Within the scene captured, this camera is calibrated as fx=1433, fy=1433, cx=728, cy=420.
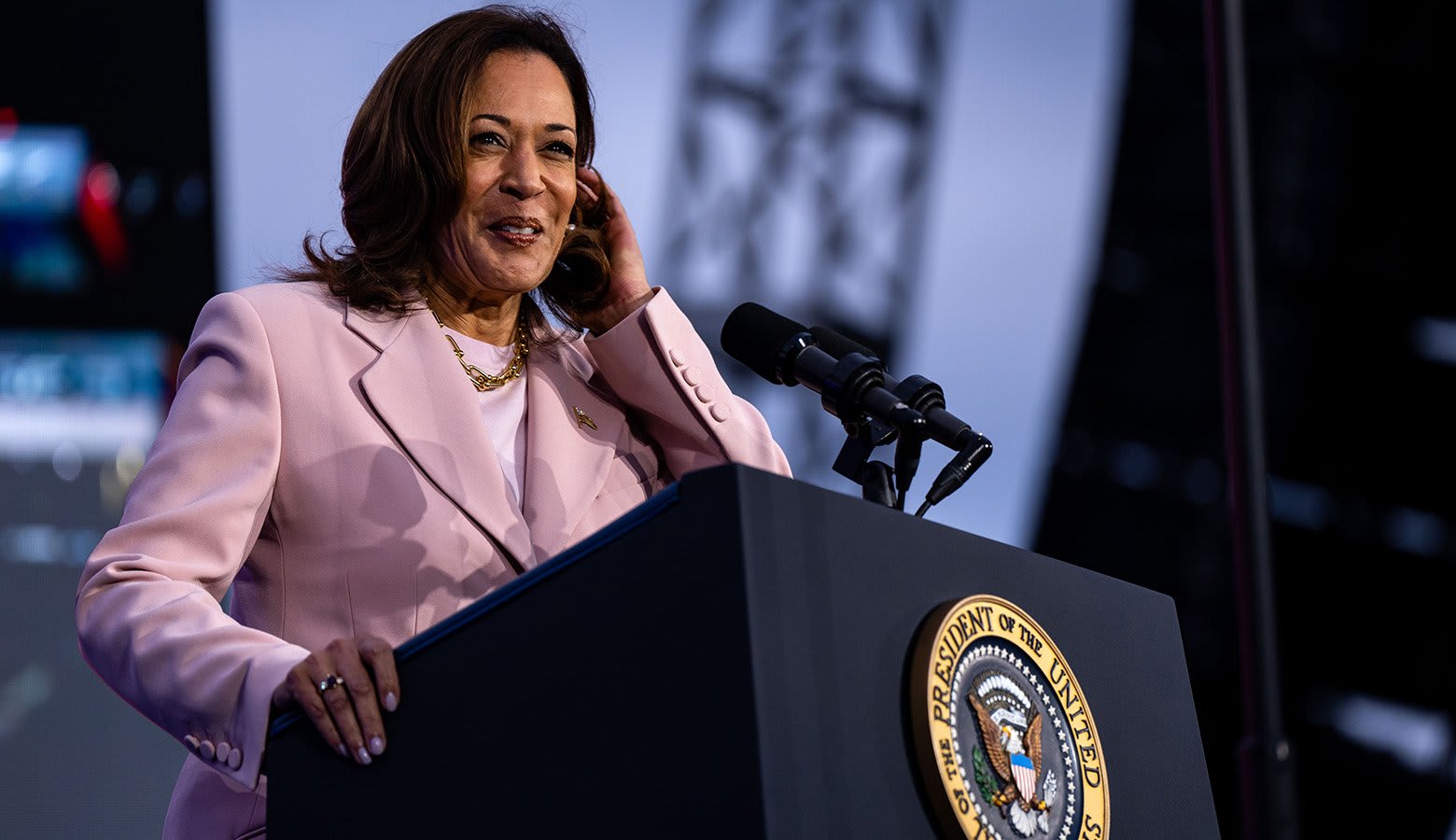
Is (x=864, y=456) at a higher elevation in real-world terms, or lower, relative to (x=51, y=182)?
lower

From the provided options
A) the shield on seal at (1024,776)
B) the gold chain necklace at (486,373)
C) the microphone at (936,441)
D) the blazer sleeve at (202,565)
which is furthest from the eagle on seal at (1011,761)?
the gold chain necklace at (486,373)

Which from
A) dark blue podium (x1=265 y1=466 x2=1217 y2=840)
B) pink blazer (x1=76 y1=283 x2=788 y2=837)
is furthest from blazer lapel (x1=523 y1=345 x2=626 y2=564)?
dark blue podium (x1=265 y1=466 x2=1217 y2=840)

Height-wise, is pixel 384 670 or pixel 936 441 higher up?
pixel 936 441

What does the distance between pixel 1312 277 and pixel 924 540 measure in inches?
185

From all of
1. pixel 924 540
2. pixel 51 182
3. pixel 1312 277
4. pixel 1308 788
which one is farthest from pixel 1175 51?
pixel 924 540

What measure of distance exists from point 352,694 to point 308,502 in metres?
0.49

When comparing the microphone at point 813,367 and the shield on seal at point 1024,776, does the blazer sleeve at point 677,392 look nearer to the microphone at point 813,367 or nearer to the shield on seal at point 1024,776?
the microphone at point 813,367

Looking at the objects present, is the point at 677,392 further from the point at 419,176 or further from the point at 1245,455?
the point at 1245,455

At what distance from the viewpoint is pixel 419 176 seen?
1.81m

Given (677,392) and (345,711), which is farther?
(677,392)

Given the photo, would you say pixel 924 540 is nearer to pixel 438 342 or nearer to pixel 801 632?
pixel 801 632

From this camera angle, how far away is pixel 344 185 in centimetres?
195

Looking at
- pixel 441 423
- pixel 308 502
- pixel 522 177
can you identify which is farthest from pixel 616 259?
pixel 308 502

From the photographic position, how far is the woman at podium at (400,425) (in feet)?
4.09
